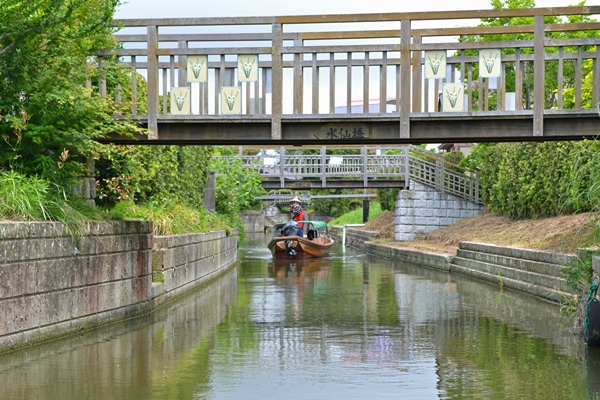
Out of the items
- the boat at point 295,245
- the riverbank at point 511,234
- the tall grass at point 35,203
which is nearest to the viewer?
the tall grass at point 35,203

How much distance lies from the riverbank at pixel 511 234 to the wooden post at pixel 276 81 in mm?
5366

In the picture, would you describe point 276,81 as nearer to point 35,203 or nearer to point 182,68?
point 182,68

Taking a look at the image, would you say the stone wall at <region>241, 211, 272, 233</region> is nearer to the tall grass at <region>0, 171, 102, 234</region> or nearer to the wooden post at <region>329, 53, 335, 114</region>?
the wooden post at <region>329, 53, 335, 114</region>

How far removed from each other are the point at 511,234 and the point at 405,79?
42.1 feet

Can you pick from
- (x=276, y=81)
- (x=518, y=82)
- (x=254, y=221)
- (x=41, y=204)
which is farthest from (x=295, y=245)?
(x=254, y=221)

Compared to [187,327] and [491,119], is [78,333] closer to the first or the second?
[187,327]

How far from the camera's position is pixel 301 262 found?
35906mm

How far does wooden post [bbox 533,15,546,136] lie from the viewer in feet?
50.6

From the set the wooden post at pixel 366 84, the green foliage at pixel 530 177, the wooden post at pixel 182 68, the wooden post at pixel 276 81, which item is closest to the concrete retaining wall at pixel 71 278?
the wooden post at pixel 182 68

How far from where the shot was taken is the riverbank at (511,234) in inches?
738

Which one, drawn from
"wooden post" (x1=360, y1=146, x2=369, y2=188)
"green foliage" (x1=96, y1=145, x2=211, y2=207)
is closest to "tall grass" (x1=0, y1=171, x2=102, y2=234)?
"green foliage" (x1=96, y1=145, x2=211, y2=207)

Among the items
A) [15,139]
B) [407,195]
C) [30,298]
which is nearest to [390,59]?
[15,139]

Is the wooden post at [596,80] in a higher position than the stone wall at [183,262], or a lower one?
higher

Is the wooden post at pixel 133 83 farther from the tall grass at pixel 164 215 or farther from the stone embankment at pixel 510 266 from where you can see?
the stone embankment at pixel 510 266
